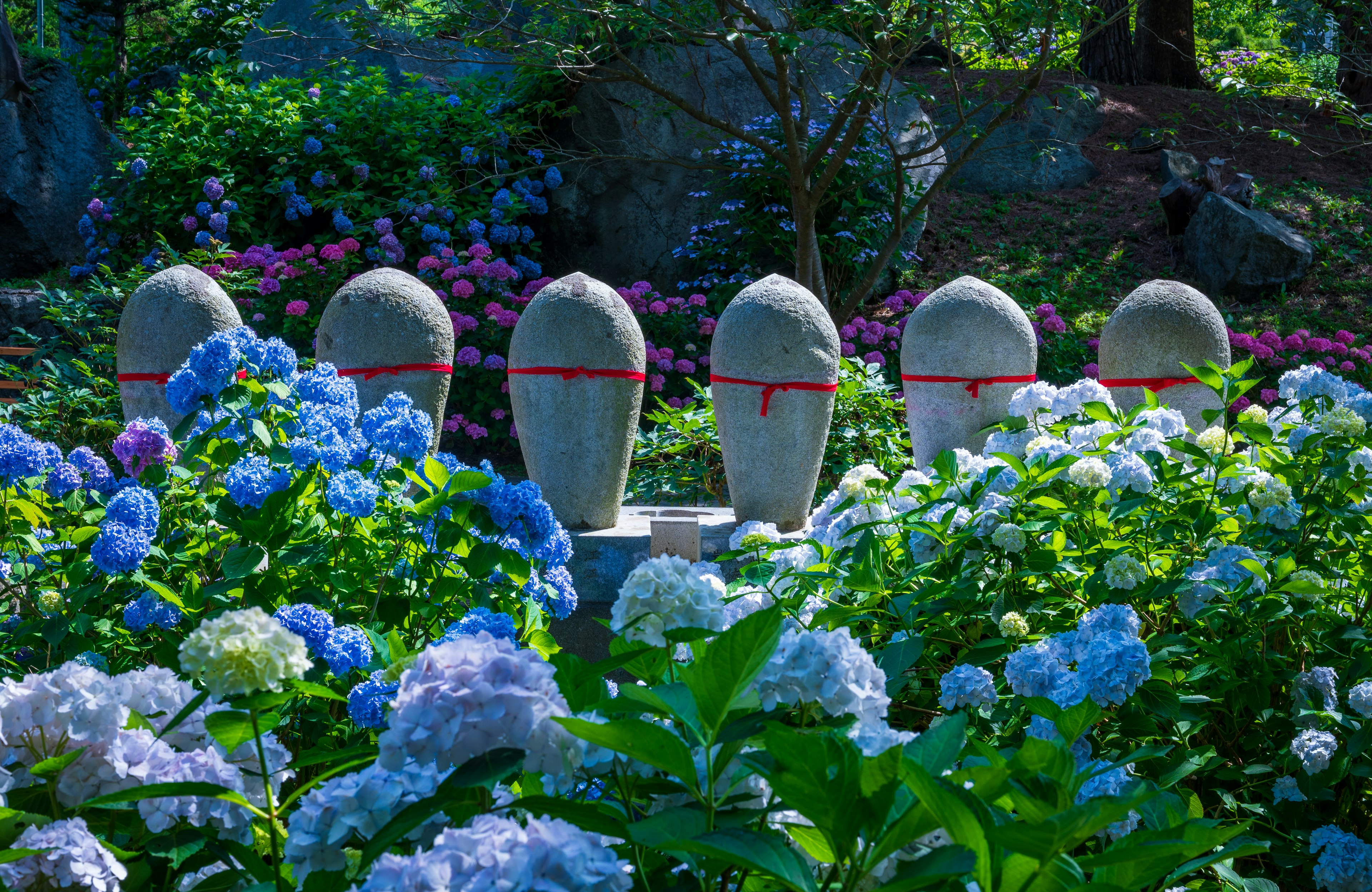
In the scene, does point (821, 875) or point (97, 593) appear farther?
point (97, 593)

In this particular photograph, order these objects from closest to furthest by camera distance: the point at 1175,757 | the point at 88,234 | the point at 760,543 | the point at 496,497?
1. the point at 1175,757
2. the point at 496,497
3. the point at 760,543
4. the point at 88,234

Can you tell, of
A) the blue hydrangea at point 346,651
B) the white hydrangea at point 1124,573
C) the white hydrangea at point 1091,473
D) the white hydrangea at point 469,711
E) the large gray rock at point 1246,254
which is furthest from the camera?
the large gray rock at point 1246,254

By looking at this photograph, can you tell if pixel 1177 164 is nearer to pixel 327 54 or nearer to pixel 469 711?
pixel 327 54

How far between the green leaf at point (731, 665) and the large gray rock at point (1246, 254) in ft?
31.9

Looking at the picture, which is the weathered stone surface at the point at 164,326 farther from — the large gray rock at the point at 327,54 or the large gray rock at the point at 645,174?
the large gray rock at the point at 327,54

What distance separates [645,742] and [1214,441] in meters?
1.81

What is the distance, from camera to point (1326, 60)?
13422 mm

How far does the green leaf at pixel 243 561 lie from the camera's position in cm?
177

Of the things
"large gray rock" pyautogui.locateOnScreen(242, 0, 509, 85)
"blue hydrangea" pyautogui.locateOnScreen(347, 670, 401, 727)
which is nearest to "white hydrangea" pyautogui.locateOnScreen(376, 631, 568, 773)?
"blue hydrangea" pyautogui.locateOnScreen(347, 670, 401, 727)

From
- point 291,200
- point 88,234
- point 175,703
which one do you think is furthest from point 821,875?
point 88,234

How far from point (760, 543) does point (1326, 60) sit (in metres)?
15.2

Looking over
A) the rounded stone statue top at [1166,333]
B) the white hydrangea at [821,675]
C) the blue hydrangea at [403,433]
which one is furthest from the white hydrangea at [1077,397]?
the white hydrangea at [821,675]

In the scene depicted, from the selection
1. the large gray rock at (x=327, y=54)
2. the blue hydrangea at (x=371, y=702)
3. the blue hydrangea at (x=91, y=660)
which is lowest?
the blue hydrangea at (x=91, y=660)

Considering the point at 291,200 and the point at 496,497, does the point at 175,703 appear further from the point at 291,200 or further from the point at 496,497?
the point at 291,200
